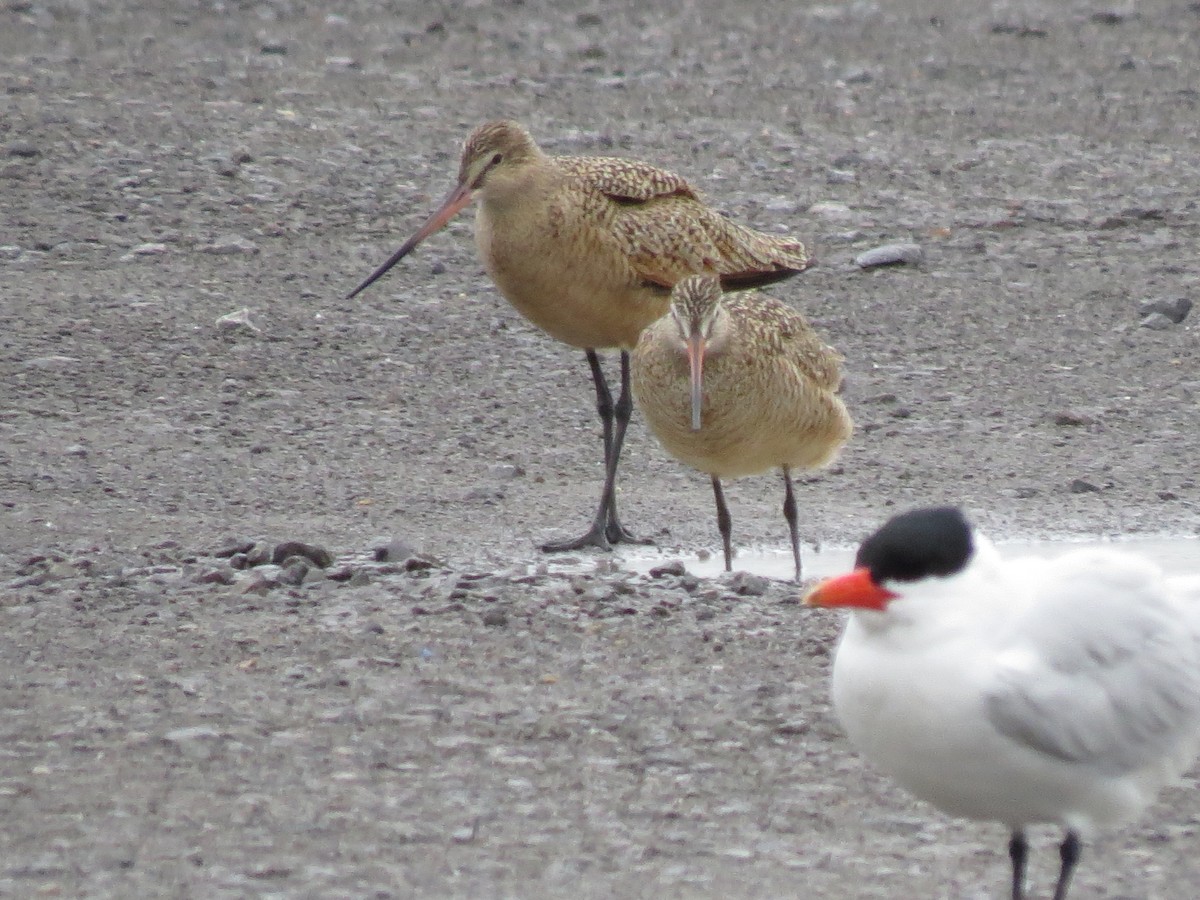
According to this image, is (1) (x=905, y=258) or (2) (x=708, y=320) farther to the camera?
(1) (x=905, y=258)

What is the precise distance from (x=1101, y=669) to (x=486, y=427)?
18.7 ft

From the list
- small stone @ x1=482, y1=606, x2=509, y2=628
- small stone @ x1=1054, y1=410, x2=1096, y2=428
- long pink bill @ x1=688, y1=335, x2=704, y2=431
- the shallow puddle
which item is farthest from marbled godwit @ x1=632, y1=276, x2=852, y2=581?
small stone @ x1=1054, y1=410, x2=1096, y2=428

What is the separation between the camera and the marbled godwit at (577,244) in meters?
9.23

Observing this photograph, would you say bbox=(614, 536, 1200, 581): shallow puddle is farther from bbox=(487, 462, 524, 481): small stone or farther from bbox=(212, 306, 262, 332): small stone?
bbox=(212, 306, 262, 332): small stone

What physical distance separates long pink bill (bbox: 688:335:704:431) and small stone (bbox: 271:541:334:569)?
1.53m

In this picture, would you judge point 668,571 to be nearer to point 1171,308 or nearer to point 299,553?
point 299,553

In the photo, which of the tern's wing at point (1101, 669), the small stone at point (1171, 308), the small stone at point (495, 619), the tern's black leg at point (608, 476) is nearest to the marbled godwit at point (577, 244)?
the tern's black leg at point (608, 476)

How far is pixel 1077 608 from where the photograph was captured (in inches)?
196

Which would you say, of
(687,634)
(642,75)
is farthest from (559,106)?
(687,634)

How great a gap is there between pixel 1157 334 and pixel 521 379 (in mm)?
3592

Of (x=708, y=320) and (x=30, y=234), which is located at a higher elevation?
(x=708, y=320)

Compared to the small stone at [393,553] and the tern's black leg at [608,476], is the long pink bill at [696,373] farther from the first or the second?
the small stone at [393,553]

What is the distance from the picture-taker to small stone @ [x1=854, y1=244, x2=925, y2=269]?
13000 millimetres

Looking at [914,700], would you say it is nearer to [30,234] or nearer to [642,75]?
[30,234]
